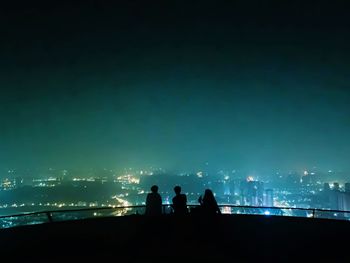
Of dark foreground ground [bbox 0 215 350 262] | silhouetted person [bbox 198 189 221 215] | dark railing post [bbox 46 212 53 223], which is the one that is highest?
silhouetted person [bbox 198 189 221 215]

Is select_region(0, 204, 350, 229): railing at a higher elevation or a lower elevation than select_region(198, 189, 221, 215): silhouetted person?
lower

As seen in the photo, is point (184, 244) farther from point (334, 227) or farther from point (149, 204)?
point (334, 227)

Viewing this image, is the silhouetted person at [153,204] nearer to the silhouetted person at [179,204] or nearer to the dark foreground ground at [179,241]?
the dark foreground ground at [179,241]

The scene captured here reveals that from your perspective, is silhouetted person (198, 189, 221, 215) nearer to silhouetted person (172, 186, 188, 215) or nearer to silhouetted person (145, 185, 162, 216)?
silhouetted person (172, 186, 188, 215)

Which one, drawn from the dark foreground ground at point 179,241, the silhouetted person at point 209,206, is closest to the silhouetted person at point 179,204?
the dark foreground ground at point 179,241

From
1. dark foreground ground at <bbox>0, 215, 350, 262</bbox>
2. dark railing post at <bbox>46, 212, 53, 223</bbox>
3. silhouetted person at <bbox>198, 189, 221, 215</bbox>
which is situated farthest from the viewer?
dark railing post at <bbox>46, 212, 53, 223</bbox>

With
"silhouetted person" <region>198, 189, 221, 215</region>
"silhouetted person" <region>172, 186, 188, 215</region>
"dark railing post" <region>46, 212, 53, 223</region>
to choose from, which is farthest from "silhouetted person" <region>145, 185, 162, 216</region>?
"dark railing post" <region>46, 212, 53, 223</region>

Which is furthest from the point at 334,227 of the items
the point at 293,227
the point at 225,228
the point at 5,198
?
the point at 5,198

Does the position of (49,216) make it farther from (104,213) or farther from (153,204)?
(153,204)
